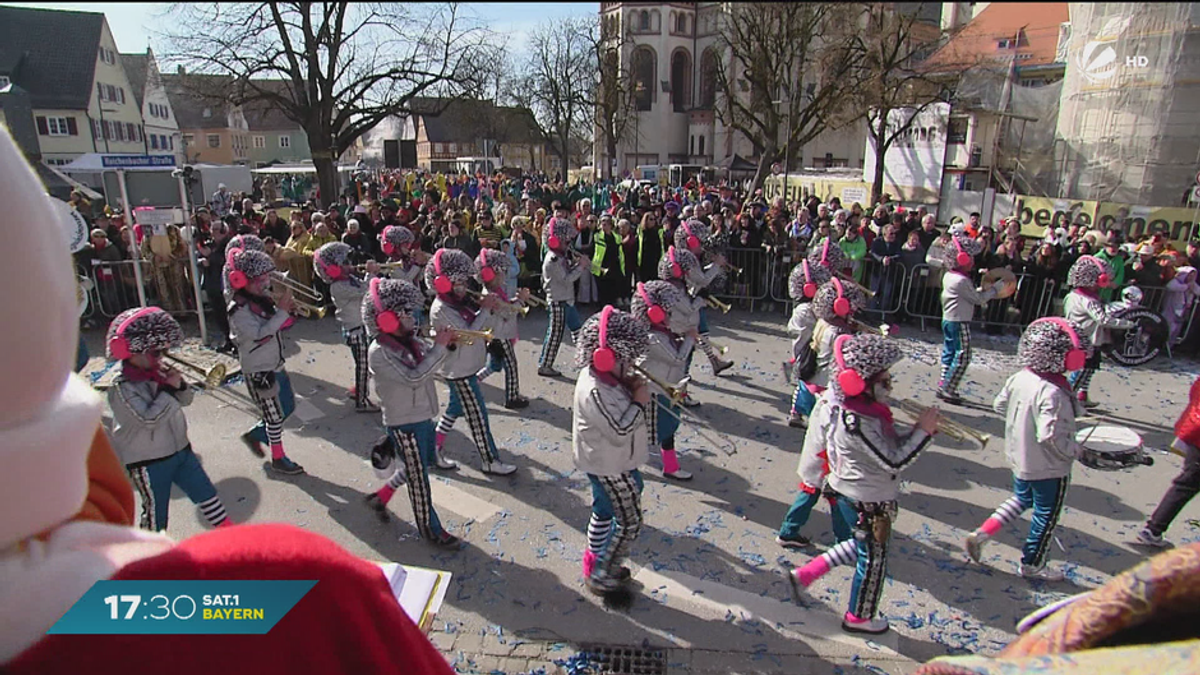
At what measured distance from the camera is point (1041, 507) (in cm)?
468

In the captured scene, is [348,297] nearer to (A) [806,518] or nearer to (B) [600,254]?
(B) [600,254]

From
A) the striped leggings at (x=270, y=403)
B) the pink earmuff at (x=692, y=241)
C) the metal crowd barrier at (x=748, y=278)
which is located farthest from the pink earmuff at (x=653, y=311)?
the metal crowd barrier at (x=748, y=278)

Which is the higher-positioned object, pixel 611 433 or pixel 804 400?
pixel 611 433

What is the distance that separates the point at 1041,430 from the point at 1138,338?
6037mm

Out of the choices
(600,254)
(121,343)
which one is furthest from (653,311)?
(600,254)

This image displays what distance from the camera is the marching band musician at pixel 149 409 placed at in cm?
423

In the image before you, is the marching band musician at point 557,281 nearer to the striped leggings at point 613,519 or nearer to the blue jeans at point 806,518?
the blue jeans at point 806,518

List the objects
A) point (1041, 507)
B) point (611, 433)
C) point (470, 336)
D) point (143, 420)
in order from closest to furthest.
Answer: point (143, 420) < point (611, 433) < point (1041, 507) < point (470, 336)

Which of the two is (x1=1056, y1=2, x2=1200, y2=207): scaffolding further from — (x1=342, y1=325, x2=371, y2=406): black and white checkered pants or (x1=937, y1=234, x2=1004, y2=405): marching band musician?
(x1=342, y1=325, x2=371, y2=406): black and white checkered pants

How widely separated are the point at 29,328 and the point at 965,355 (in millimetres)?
8666

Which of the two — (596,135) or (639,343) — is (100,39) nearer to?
(596,135)

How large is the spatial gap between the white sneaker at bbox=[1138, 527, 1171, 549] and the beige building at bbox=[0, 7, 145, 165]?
137 feet

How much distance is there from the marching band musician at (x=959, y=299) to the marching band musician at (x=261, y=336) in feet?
23.8

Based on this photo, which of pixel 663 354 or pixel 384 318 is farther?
pixel 663 354
